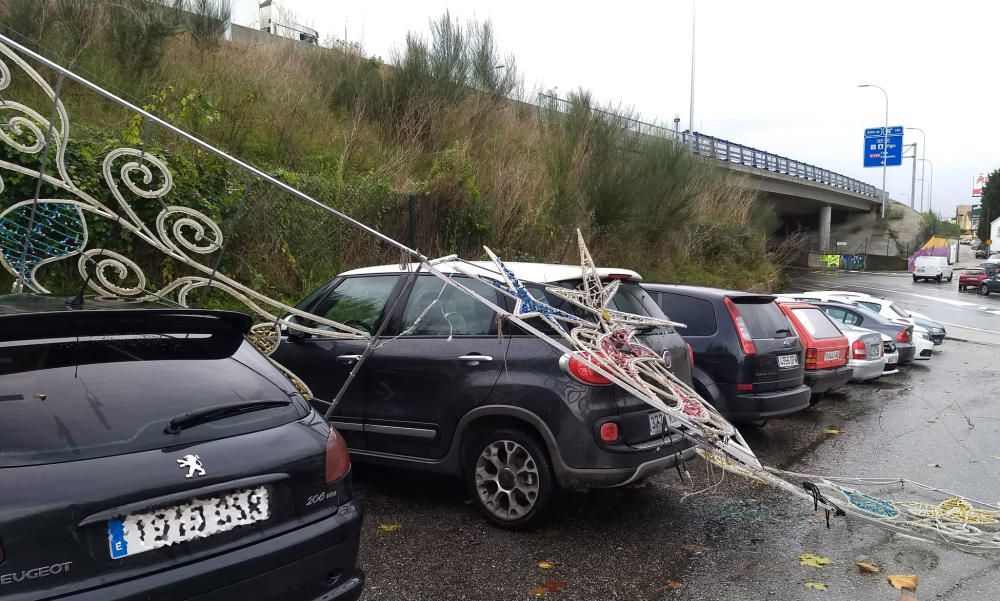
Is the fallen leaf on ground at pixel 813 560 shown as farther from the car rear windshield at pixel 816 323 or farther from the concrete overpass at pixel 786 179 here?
the concrete overpass at pixel 786 179

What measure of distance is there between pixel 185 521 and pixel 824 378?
8.06 metres

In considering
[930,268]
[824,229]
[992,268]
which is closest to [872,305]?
[992,268]

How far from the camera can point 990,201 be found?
109125mm

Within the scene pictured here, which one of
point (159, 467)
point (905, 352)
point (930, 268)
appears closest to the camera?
point (159, 467)

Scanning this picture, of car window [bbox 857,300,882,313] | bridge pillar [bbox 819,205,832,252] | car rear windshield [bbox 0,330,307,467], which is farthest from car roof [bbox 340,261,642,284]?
bridge pillar [bbox 819,205,832,252]

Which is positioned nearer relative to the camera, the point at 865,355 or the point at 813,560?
the point at 813,560

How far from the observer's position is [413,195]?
12.0m

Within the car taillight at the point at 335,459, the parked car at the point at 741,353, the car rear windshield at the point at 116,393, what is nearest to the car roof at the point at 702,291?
the parked car at the point at 741,353

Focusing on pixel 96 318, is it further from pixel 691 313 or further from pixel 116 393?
pixel 691 313

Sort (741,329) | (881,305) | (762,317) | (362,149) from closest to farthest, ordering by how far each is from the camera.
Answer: (741,329) < (762,317) < (362,149) < (881,305)

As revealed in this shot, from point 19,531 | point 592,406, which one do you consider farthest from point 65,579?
point 592,406

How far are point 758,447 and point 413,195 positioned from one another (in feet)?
22.5

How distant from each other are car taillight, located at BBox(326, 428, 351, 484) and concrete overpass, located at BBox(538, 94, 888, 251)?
1633cm

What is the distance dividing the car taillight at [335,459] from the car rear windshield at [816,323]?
7.21 metres
